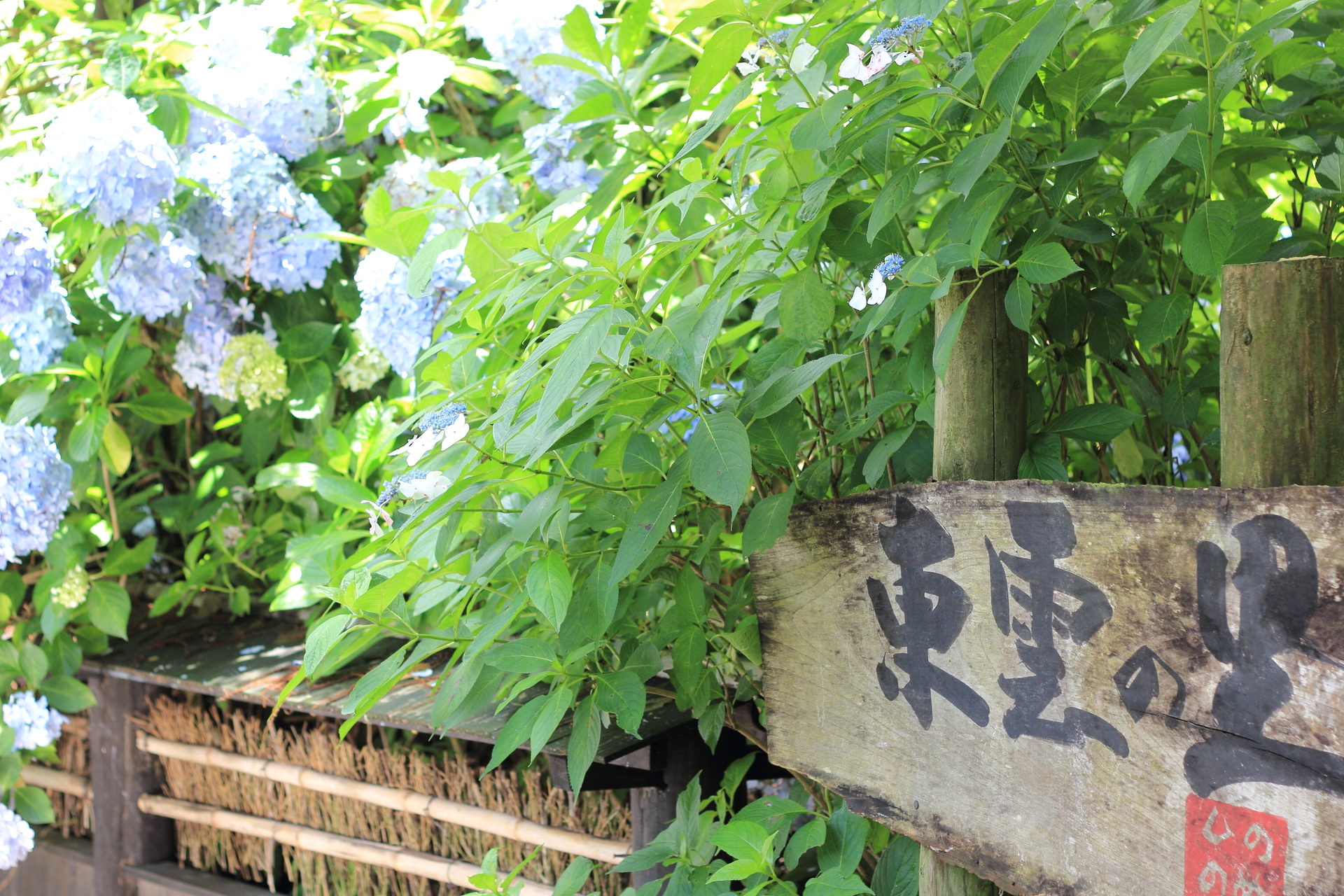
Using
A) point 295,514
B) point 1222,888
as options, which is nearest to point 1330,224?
point 1222,888

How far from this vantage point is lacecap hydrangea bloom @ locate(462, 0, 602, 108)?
5.15 ft

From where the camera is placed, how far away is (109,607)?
5.97 ft

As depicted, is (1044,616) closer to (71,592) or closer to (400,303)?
(400,303)

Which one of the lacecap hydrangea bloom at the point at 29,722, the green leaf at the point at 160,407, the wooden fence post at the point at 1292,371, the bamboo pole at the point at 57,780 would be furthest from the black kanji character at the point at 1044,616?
the bamboo pole at the point at 57,780

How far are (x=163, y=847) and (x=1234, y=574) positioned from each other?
223 cm

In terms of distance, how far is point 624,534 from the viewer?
0.88 m

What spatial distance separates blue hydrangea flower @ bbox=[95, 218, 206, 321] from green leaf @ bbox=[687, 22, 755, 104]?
1.09 metres

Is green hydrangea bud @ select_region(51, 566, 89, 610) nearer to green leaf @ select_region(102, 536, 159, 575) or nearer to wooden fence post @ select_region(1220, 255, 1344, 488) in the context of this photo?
green leaf @ select_region(102, 536, 159, 575)

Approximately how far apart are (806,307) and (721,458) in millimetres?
174

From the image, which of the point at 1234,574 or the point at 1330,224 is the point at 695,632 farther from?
the point at 1330,224

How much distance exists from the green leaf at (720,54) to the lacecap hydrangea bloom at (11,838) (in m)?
1.81

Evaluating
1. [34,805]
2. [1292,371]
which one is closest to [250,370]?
[34,805]

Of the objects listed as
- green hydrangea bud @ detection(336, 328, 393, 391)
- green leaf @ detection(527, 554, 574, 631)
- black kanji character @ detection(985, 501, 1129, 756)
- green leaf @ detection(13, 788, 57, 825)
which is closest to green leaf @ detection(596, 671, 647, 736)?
green leaf @ detection(527, 554, 574, 631)

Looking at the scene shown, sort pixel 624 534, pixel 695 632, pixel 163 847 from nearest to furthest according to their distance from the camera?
pixel 624 534 < pixel 695 632 < pixel 163 847
